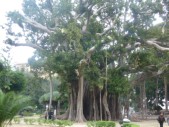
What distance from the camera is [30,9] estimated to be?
28844 millimetres

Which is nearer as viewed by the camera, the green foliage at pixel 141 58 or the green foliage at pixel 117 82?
the green foliage at pixel 117 82

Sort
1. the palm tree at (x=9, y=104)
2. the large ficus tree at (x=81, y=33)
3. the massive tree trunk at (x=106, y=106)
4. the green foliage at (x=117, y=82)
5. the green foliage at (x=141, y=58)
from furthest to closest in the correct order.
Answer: the green foliage at (x=141, y=58)
the massive tree trunk at (x=106, y=106)
the green foliage at (x=117, y=82)
the large ficus tree at (x=81, y=33)
the palm tree at (x=9, y=104)

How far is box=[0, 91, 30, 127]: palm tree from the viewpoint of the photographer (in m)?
12.6

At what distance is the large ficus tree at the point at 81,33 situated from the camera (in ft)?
84.4

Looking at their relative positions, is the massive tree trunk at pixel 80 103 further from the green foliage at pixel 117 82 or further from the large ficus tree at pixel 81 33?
the green foliage at pixel 117 82

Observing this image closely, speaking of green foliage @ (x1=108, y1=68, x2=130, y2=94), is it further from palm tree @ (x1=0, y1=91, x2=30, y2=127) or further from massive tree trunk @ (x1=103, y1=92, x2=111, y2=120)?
palm tree @ (x1=0, y1=91, x2=30, y2=127)

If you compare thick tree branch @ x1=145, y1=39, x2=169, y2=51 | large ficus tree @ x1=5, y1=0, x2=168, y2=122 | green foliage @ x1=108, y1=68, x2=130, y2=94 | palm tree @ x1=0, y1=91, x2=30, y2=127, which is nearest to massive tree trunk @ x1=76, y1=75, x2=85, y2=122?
large ficus tree @ x1=5, y1=0, x2=168, y2=122

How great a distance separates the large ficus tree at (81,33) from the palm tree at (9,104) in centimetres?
1194

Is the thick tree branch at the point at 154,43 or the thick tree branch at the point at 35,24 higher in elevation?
the thick tree branch at the point at 35,24

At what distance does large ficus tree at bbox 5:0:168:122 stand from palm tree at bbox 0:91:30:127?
1194 cm

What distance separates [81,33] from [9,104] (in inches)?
577

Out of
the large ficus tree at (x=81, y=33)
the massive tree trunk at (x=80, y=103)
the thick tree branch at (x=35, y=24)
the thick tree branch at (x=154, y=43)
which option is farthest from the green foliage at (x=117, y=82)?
the thick tree branch at (x=35, y=24)

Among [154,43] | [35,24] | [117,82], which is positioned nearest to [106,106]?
[117,82]

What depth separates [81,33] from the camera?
26.8m
